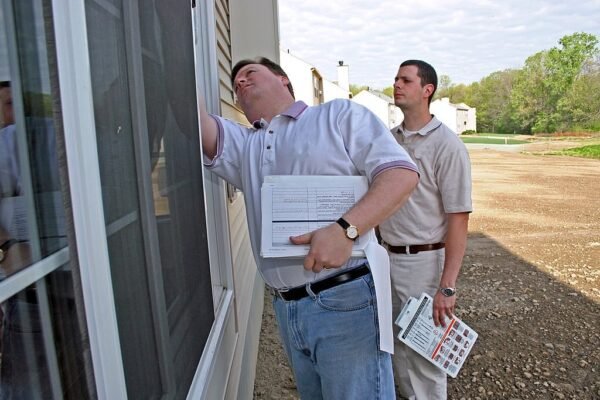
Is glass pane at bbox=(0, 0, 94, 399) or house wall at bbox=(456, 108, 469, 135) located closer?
glass pane at bbox=(0, 0, 94, 399)

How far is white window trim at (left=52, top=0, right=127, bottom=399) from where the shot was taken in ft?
2.31

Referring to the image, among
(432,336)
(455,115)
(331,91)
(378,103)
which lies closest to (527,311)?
(432,336)

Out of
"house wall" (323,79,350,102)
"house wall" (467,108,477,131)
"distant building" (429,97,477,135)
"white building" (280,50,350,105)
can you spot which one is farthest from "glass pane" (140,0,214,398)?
"house wall" (467,108,477,131)

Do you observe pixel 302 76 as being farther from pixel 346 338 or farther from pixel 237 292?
pixel 346 338

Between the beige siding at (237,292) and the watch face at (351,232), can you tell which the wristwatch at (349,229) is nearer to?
the watch face at (351,232)

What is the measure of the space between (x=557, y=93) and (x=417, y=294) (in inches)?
2395

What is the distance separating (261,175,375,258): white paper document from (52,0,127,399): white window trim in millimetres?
630

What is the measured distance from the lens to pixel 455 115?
56.5 metres

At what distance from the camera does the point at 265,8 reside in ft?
21.4

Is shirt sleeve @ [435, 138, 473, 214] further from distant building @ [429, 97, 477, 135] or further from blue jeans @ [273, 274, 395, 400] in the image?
distant building @ [429, 97, 477, 135]

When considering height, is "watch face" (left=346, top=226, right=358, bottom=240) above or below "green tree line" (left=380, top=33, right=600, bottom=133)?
below

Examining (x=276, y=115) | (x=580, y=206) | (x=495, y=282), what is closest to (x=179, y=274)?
(x=276, y=115)

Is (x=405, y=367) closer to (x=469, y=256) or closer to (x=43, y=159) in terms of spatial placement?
(x=43, y=159)

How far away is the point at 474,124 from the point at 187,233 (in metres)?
71.9
